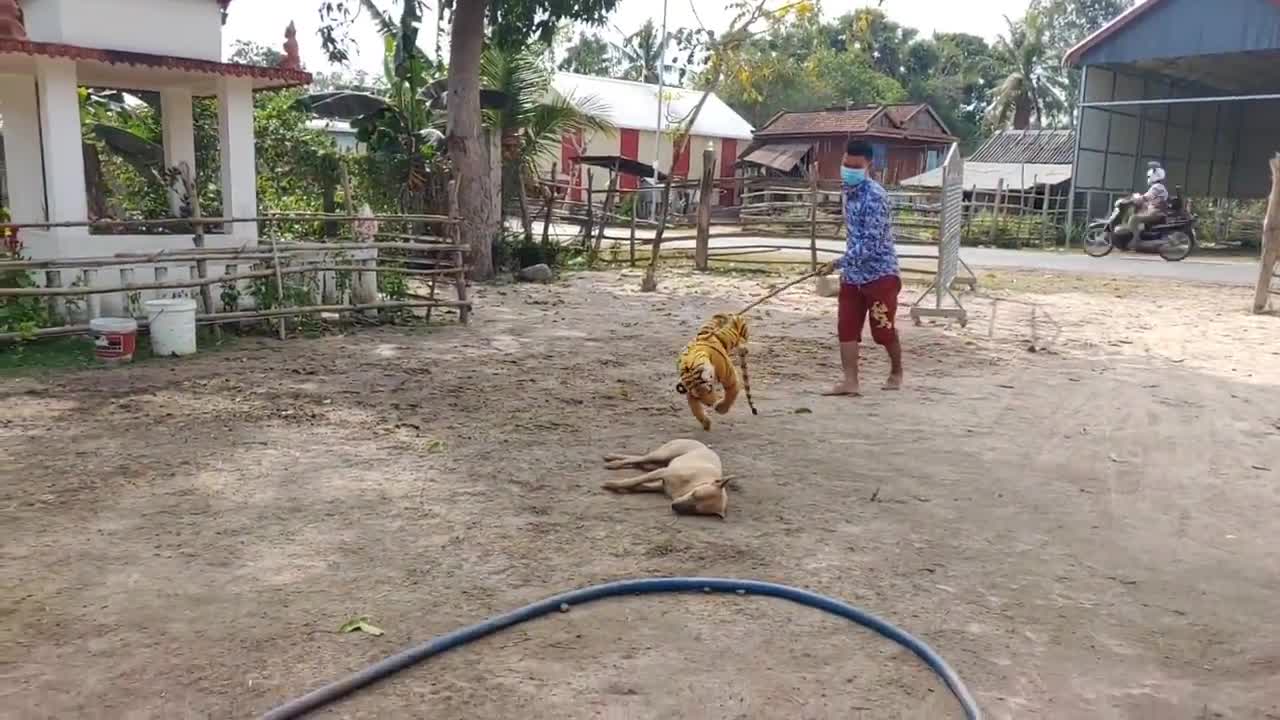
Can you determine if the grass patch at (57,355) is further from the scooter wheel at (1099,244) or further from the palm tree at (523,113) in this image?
the scooter wheel at (1099,244)

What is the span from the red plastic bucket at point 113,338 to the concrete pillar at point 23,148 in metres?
2.58

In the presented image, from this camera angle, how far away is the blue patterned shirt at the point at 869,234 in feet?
20.8

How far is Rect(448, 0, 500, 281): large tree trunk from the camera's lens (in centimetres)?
1233

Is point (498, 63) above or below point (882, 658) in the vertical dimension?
above

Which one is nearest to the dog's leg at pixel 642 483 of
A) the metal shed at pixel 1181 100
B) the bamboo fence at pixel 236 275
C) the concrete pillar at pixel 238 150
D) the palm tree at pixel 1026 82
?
the bamboo fence at pixel 236 275

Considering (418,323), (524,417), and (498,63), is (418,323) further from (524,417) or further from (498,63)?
(498,63)

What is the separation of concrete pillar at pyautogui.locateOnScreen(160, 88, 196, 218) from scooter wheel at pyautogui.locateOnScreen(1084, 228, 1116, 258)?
1638 centimetres

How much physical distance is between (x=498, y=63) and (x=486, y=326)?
654cm

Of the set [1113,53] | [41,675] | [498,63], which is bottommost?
[41,675]

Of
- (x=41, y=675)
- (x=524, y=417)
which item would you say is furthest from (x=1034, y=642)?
(x=524, y=417)

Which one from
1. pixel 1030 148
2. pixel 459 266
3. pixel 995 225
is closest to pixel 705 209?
pixel 459 266

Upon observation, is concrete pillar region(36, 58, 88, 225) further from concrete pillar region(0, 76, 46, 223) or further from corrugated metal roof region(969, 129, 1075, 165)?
corrugated metal roof region(969, 129, 1075, 165)

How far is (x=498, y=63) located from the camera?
47.5 ft

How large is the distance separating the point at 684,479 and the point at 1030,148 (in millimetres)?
33358
